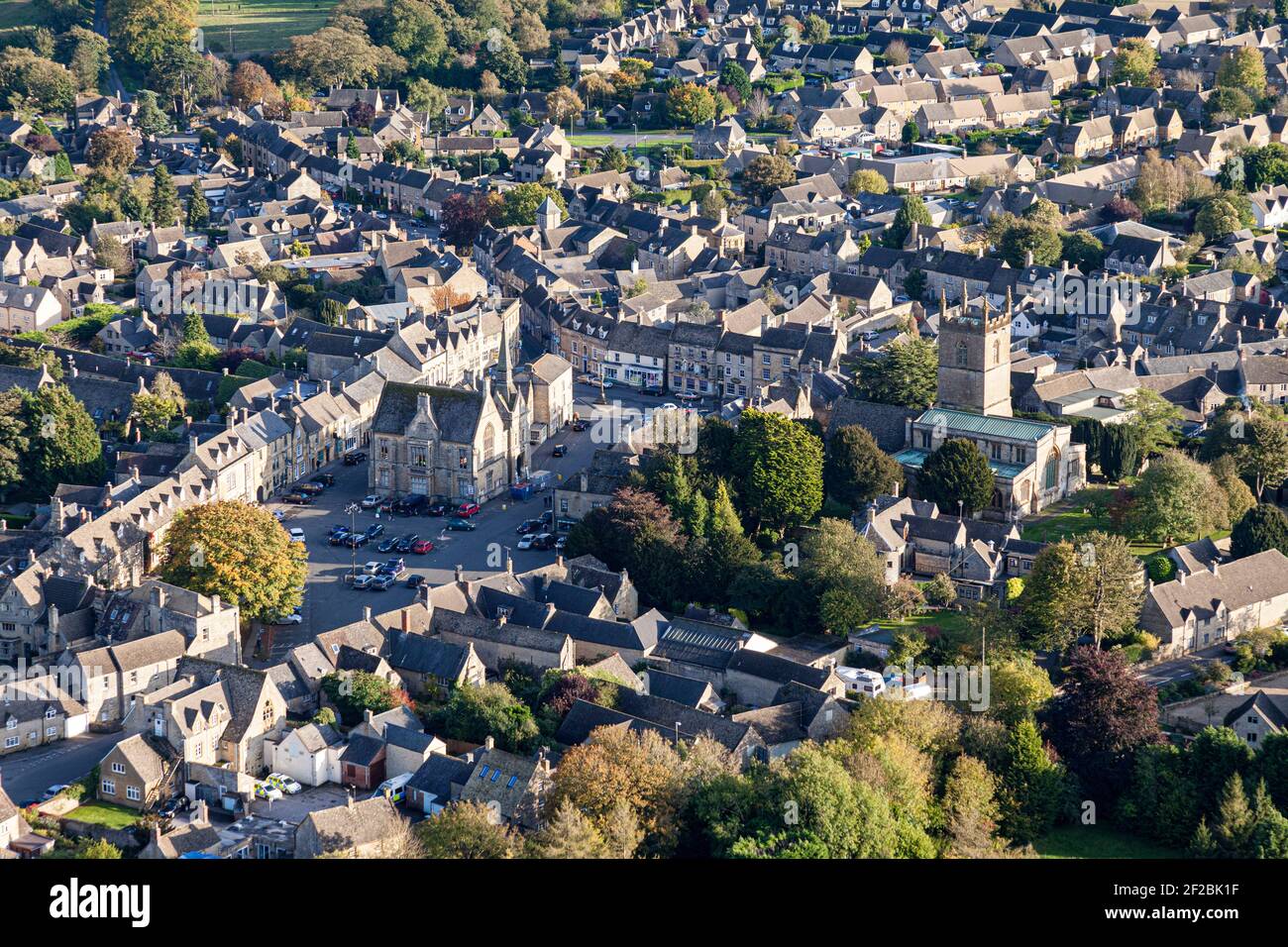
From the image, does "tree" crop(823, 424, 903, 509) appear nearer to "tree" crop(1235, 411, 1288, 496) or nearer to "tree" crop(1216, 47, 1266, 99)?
"tree" crop(1235, 411, 1288, 496)

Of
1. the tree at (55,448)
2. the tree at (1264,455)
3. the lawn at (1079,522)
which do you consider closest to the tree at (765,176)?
the lawn at (1079,522)

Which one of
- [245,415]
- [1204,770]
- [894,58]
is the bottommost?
[1204,770]

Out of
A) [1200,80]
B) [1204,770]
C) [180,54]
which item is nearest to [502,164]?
[180,54]

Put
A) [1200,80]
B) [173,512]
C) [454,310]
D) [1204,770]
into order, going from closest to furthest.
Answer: [1204,770]
[173,512]
[454,310]
[1200,80]

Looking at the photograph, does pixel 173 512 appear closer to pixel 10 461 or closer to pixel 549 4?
pixel 10 461

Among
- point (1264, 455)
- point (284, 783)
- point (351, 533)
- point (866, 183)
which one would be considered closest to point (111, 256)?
point (351, 533)

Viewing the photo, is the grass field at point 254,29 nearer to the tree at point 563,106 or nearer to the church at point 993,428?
the tree at point 563,106

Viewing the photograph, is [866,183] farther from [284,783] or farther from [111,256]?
[284,783]
